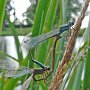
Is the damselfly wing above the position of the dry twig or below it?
below

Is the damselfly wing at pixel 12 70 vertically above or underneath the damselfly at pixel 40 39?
underneath

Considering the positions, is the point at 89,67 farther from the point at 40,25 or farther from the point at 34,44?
the point at 34,44

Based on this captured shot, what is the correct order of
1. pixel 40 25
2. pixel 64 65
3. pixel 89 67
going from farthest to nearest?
pixel 40 25, pixel 89 67, pixel 64 65

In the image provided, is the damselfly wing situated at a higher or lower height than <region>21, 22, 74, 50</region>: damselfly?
lower

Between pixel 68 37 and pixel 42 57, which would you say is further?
pixel 42 57

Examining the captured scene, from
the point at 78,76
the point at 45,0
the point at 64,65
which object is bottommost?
the point at 78,76

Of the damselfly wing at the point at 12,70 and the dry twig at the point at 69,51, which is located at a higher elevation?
the dry twig at the point at 69,51

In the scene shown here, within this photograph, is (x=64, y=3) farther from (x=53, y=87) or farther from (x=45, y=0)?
(x=53, y=87)

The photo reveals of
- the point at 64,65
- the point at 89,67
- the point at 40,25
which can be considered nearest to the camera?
the point at 64,65

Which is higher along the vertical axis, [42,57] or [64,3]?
[64,3]

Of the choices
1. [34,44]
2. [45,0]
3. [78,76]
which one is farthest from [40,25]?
[34,44]
